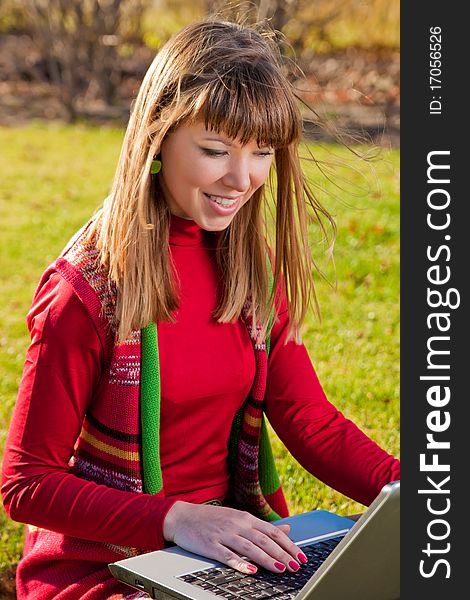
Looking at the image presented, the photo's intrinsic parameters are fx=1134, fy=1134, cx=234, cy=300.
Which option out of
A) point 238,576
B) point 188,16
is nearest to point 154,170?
point 238,576

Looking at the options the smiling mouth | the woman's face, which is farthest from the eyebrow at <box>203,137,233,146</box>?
the smiling mouth

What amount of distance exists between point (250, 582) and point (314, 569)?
157 millimetres

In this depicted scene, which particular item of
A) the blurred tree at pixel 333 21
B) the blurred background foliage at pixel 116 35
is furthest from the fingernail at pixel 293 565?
the blurred tree at pixel 333 21

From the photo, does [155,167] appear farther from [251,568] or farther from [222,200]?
[251,568]

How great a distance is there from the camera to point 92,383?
241 centimetres

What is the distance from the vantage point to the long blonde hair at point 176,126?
91.5 inches

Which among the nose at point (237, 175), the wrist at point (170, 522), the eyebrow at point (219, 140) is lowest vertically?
the wrist at point (170, 522)

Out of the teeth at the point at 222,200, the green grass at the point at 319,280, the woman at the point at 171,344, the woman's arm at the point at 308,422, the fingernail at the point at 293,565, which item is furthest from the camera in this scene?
the green grass at the point at 319,280

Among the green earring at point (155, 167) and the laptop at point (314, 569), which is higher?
the green earring at point (155, 167)

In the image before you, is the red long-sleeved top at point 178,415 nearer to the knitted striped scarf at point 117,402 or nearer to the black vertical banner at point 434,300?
the knitted striped scarf at point 117,402

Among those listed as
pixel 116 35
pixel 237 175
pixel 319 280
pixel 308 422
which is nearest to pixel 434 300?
pixel 237 175

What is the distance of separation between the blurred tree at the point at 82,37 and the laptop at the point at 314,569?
29.2ft

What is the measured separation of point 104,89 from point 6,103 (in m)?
1.18

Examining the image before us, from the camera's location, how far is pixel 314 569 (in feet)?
7.31
